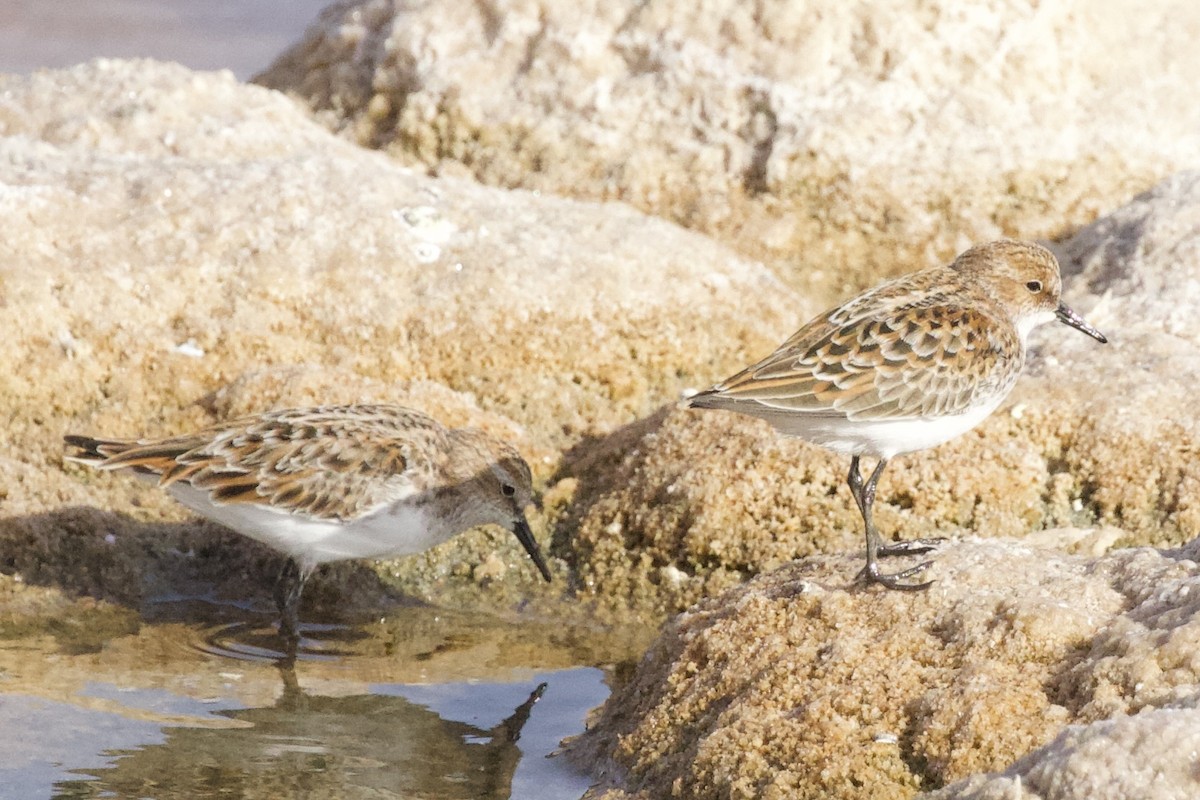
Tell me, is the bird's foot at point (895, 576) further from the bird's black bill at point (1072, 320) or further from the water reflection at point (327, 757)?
the bird's black bill at point (1072, 320)

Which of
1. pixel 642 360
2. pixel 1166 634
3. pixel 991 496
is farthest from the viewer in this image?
pixel 642 360

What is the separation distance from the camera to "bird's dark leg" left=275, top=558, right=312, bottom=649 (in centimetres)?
918

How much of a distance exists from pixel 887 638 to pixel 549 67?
8877 mm

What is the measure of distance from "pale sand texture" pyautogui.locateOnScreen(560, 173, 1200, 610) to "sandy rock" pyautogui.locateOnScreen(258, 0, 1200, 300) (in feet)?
10.4

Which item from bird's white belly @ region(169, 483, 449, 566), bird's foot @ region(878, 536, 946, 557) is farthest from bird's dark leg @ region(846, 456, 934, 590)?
bird's white belly @ region(169, 483, 449, 566)

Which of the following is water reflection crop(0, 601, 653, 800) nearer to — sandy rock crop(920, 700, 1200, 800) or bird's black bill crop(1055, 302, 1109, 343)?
sandy rock crop(920, 700, 1200, 800)

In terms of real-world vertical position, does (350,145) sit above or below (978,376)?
above

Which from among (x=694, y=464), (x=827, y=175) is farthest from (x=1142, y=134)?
(x=694, y=464)

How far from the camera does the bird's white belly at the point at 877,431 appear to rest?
25.8 feet

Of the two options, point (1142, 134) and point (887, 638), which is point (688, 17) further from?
point (887, 638)

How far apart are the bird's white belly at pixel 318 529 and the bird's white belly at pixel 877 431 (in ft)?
8.67

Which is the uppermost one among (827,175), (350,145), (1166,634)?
(350,145)

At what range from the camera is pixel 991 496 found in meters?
9.63

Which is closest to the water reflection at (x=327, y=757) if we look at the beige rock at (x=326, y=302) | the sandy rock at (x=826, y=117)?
the beige rock at (x=326, y=302)
